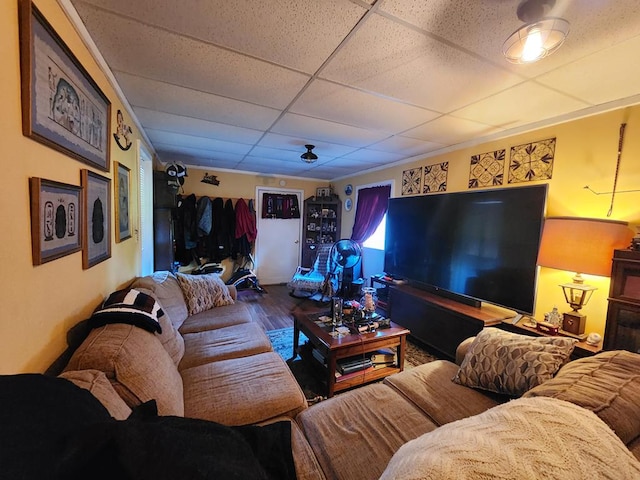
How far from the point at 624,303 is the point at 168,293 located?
312 cm

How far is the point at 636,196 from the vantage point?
1701 mm

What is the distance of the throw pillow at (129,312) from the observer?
1.22 meters

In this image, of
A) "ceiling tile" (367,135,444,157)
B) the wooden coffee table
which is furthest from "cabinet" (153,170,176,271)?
"ceiling tile" (367,135,444,157)

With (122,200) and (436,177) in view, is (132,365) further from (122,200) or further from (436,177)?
(436,177)

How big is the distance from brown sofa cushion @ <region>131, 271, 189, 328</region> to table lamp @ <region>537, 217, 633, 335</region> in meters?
2.79

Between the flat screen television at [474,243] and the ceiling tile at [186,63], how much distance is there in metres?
1.88

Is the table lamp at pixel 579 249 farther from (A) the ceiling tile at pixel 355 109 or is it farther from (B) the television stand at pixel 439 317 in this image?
(A) the ceiling tile at pixel 355 109

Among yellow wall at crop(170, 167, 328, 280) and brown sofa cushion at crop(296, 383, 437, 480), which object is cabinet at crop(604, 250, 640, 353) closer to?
brown sofa cushion at crop(296, 383, 437, 480)

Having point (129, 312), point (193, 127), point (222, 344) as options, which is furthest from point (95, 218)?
point (193, 127)

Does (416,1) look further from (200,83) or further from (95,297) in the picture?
(95,297)

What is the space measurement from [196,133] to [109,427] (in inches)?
109

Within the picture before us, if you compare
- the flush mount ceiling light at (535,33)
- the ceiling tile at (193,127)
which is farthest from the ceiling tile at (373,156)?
the flush mount ceiling light at (535,33)

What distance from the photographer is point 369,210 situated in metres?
4.21

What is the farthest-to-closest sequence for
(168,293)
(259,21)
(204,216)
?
(204,216)
(168,293)
(259,21)
